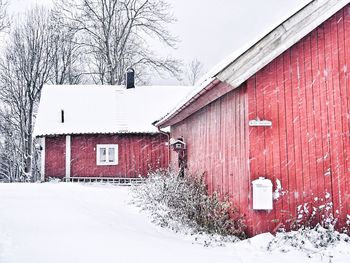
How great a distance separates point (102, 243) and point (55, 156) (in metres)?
17.2

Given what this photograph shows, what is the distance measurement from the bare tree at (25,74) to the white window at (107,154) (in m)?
9.58

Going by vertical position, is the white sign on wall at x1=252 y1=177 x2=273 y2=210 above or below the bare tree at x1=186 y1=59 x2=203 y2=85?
below

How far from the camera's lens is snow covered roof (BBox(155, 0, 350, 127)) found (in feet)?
22.8

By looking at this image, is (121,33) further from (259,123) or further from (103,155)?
(259,123)

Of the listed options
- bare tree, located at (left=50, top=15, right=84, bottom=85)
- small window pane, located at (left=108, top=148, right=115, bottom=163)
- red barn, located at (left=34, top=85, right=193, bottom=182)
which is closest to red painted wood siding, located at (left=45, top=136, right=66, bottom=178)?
red barn, located at (left=34, top=85, right=193, bottom=182)

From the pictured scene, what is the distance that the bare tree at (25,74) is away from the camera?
99.3ft

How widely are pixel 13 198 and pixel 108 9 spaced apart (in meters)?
25.8

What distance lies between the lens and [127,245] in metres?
5.78

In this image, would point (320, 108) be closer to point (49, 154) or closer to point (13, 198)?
point (13, 198)

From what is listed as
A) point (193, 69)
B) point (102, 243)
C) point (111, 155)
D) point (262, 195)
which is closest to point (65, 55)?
point (111, 155)

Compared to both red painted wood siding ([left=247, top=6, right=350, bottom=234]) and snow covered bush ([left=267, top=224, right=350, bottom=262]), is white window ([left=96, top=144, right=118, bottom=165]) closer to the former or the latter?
A: red painted wood siding ([left=247, top=6, right=350, bottom=234])

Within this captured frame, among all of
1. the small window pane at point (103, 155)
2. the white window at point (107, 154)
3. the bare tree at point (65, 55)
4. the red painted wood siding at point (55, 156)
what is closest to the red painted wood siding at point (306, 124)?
the white window at point (107, 154)

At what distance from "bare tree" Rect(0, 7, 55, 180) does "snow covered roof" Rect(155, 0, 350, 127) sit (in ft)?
82.3

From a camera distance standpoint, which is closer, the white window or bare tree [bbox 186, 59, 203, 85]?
the white window
